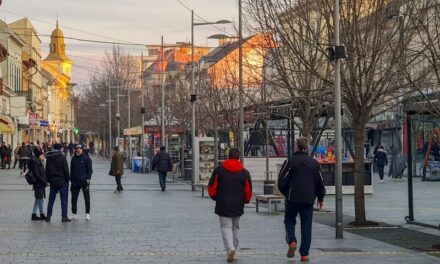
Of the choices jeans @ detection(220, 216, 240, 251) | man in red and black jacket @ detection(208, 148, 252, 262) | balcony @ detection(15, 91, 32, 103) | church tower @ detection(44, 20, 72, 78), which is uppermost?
church tower @ detection(44, 20, 72, 78)

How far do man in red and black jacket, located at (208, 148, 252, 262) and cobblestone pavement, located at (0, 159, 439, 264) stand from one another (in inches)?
19.3

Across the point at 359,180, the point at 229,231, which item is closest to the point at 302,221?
the point at 229,231

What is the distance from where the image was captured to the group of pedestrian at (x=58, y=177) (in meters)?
21.0

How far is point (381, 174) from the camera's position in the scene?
136 feet

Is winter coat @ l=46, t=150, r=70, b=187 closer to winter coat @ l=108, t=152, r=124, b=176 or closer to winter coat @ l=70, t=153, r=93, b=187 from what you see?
winter coat @ l=70, t=153, r=93, b=187

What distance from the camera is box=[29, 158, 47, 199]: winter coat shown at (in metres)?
21.4

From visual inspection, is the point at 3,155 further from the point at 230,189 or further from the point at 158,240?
the point at 230,189

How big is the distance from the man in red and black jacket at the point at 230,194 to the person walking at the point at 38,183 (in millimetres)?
8265

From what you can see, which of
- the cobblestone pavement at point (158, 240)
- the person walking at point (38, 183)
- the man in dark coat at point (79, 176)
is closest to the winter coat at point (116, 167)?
the cobblestone pavement at point (158, 240)

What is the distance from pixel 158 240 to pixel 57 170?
529 centimetres

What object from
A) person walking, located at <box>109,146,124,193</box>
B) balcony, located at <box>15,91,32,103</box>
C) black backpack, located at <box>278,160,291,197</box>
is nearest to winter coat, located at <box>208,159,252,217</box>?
black backpack, located at <box>278,160,291,197</box>

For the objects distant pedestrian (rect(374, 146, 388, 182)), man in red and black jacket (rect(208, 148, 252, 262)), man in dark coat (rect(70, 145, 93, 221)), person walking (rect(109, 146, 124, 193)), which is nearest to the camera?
man in red and black jacket (rect(208, 148, 252, 262))

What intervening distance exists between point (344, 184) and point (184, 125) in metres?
24.8

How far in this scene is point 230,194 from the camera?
14.1m
